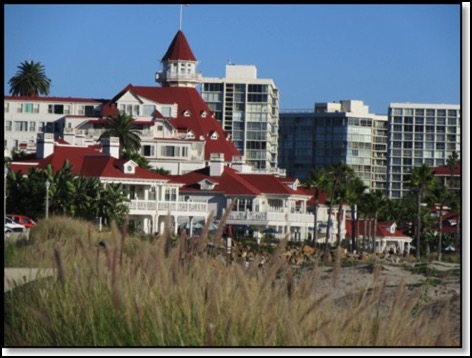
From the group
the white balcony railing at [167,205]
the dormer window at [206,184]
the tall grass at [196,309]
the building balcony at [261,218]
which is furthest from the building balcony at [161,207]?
the tall grass at [196,309]

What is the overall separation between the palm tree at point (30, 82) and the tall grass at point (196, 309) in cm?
13844

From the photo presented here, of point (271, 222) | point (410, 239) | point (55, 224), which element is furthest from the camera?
point (410, 239)

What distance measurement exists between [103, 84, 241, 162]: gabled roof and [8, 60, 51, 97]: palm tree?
11.7m

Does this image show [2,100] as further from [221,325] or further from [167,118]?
[167,118]

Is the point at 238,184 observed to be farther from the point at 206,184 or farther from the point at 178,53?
the point at 178,53

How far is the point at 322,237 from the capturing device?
10212 centimetres

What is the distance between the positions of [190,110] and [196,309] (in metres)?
136

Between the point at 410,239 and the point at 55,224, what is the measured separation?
112 meters

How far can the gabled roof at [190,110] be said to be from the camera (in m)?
140

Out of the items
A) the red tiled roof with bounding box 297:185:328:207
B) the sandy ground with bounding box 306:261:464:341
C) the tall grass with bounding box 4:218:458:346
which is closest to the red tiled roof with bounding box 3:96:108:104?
the red tiled roof with bounding box 297:185:328:207

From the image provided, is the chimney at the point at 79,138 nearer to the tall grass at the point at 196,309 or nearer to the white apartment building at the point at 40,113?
the white apartment building at the point at 40,113

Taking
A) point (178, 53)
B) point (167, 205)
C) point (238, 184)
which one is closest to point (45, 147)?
point (167, 205)

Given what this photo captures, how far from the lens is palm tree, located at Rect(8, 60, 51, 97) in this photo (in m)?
150

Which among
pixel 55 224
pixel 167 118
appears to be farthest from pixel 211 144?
pixel 55 224
